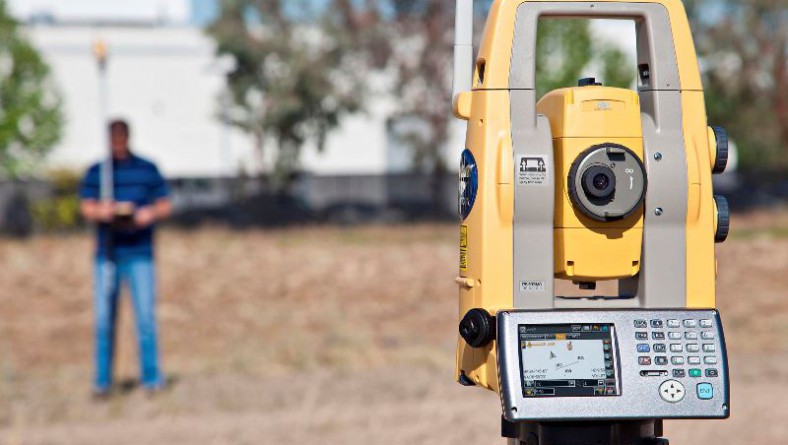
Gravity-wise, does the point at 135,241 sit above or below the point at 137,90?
below

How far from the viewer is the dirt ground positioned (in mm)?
7238

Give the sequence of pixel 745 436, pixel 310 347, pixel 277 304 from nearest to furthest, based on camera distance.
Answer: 1. pixel 745 436
2. pixel 310 347
3. pixel 277 304

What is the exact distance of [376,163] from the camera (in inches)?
1257

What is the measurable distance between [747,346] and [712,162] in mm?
8178

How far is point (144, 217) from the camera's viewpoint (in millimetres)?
8148

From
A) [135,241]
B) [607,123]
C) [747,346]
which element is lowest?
[747,346]

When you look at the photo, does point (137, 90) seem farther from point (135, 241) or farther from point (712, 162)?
point (712, 162)

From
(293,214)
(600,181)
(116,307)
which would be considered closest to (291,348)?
(116,307)

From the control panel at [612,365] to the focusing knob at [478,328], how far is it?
4 cm

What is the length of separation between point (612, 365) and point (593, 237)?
0.33m

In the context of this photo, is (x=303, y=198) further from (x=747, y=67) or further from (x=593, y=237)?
(x=593, y=237)

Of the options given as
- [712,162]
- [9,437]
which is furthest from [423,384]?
[712,162]

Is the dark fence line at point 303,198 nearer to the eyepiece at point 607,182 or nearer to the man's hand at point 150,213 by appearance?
the man's hand at point 150,213

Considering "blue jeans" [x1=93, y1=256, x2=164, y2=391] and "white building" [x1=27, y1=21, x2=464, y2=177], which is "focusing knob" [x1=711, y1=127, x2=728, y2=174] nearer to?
"blue jeans" [x1=93, y1=256, x2=164, y2=391]
